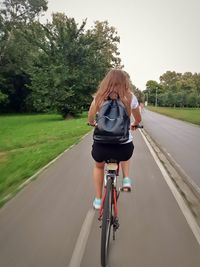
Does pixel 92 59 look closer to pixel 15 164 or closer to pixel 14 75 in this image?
pixel 14 75

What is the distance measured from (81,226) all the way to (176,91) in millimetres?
136588

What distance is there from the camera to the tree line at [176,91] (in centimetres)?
12192

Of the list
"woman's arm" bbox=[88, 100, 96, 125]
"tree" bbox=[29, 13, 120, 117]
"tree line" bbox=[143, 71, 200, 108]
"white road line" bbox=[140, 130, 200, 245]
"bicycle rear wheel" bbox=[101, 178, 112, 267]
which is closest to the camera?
"bicycle rear wheel" bbox=[101, 178, 112, 267]

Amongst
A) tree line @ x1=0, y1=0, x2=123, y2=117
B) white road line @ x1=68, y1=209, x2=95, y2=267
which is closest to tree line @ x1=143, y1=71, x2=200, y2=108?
tree line @ x1=0, y1=0, x2=123, y2=117

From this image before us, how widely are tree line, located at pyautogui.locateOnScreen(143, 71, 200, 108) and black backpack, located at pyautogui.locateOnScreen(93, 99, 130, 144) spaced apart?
8273 cm

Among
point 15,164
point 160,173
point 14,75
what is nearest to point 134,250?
point 160,173

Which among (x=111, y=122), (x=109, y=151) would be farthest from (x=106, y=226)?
(x=111, y=122)

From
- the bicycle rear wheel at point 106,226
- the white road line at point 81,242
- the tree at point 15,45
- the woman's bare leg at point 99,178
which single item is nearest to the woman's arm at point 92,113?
the woman's bare leg at point 99,178

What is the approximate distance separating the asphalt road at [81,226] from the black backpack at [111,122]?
4.22 ft

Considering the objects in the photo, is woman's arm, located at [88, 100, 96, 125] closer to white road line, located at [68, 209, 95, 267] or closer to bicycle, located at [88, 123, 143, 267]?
bicycle, located at [88, 123, 143, 267]

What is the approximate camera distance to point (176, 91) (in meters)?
138

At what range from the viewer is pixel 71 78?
39562 millimetres

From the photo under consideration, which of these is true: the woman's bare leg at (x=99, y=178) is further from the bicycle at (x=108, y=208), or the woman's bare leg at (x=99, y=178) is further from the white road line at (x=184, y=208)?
the white road line at (x=184, y=208)

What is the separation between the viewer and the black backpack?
4219 mm
